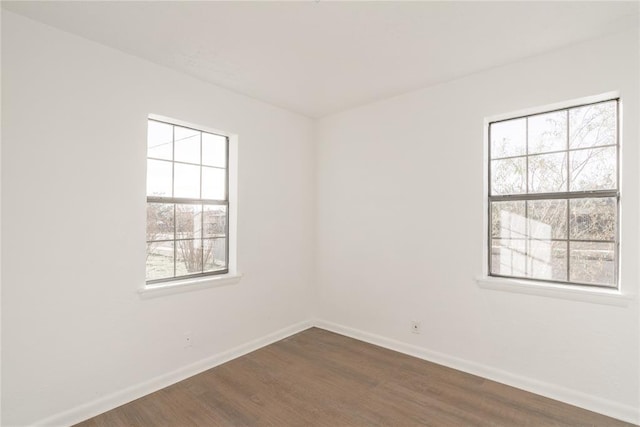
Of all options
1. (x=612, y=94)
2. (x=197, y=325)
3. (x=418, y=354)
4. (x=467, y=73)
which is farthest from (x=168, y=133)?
(x=612, y=94)

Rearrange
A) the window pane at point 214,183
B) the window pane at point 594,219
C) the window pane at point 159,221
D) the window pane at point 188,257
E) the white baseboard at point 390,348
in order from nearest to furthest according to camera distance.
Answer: the white baseboard at point 390,348 → the window pane at point 594,219 → the window pane at point 159,221 → the window pane at point 188,257 → the window pane at point 214,183

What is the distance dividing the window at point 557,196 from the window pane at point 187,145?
2812 mm

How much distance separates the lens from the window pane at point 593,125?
8.20 ft

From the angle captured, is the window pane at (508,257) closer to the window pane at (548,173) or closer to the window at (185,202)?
the window pane at (548,173)

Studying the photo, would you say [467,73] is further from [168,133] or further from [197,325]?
[197,325]

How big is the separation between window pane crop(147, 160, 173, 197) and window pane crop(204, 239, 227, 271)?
0.64 meters

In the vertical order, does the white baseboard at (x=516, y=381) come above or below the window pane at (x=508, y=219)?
Result: below

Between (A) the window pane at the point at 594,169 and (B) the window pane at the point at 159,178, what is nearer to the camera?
(A) the window pane at the point at 594,169

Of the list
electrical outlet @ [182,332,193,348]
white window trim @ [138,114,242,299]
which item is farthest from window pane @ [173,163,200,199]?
electrical outlet @ [182,332,193,348]

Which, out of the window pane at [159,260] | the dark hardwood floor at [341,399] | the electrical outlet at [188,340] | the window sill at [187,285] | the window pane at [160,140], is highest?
the window pane at [160,140]

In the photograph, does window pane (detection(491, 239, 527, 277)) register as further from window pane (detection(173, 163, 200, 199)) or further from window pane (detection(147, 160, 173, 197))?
window pane (detection(147, 160, 173, 197))

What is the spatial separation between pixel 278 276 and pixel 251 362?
0.99 metres

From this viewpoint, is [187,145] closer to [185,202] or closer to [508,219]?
[185,202]

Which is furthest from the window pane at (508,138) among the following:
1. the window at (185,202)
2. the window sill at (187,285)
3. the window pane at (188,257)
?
the window pane at (188,257)
